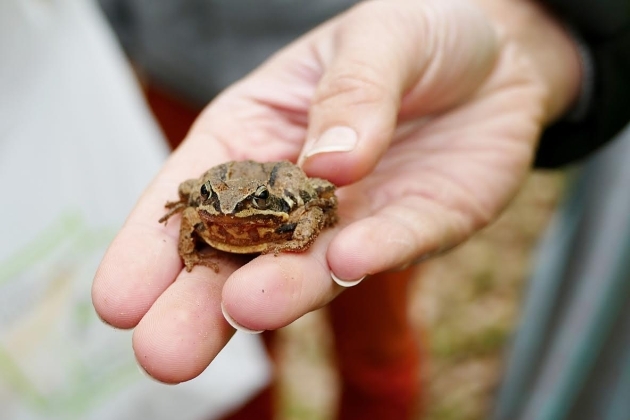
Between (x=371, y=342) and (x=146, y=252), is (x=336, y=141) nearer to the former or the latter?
(x=146, y=252)

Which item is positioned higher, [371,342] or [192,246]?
[192,246]

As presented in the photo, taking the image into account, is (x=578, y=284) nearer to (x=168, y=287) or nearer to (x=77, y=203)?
(x=168, y=287)

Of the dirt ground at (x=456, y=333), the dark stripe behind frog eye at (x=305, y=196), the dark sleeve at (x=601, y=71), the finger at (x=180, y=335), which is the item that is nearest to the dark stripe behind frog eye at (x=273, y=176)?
the dark stripe behind frog eye at (x=305, y=196)

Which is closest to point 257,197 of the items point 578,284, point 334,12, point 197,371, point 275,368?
point 197,371

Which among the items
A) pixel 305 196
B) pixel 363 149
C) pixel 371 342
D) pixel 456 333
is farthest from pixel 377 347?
pixel 363 149

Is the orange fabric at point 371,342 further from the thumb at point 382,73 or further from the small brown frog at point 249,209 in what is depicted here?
the small brown frog at point 249,209

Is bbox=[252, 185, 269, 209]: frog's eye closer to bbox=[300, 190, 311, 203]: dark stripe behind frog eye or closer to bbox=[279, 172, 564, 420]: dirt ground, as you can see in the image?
bbox=[300, 190, 311, 203]: dark stripe behind frog eye
